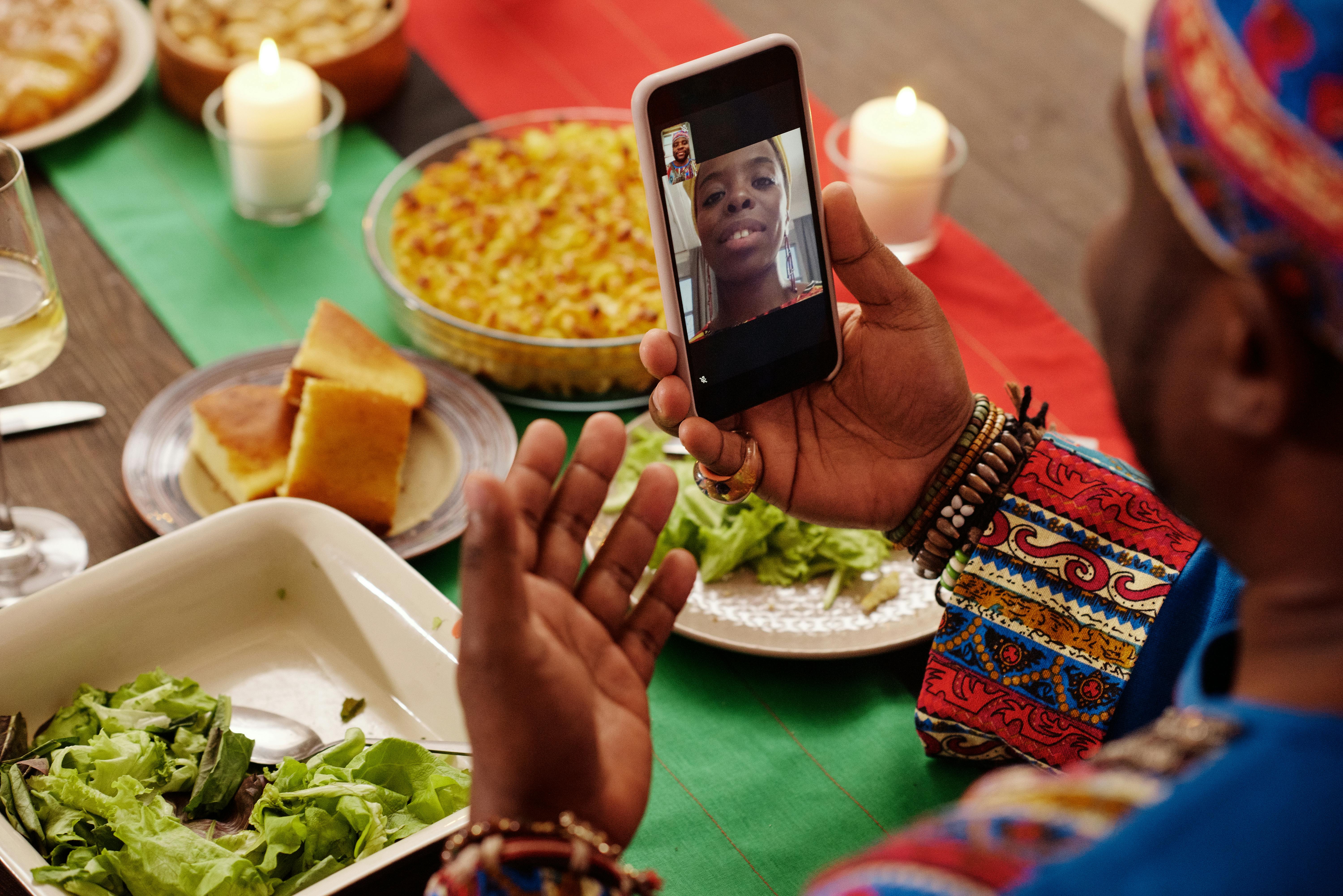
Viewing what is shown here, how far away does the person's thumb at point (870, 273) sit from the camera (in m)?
1.31

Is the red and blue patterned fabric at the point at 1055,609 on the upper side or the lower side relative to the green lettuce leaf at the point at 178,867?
upper

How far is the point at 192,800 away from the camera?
44.5 inches


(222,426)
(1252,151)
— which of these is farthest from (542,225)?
(1252,151)

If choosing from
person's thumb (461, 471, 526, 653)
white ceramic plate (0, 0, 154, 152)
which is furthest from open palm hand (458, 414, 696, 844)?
white ceramic plate (0, 0, 154, 152)

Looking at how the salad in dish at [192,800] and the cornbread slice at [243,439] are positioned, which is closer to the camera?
the salad in dish at [192,800]

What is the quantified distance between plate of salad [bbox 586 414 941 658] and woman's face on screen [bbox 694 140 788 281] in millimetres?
302

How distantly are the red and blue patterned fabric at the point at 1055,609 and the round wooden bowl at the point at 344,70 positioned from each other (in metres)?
1.50

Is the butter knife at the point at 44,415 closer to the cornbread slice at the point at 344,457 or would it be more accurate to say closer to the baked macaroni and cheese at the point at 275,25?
the cornbread slice at the point at 344,457

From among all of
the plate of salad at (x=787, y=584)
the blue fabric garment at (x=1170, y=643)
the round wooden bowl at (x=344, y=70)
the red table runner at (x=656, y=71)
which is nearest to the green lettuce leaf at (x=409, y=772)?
the plate of salad at (x=787, y=584)

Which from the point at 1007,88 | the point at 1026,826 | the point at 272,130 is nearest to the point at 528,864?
the point at 1026,826

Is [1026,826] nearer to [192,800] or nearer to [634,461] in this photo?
[192,800]

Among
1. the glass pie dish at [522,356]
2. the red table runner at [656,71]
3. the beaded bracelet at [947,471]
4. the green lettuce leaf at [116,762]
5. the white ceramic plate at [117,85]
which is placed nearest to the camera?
the green lettuce leaf at [116,762]

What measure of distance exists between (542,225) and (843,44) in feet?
3.29

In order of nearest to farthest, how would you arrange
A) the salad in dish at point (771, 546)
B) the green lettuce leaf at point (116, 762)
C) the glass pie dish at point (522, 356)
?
1. the green lettuce leaf at point (116, 762)
2. the salad in dish at point (771, 546)
3. the glass pie dish at point (522, 356)
